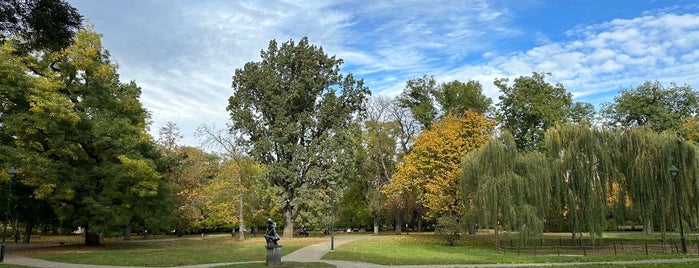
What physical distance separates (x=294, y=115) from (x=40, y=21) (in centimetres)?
2907

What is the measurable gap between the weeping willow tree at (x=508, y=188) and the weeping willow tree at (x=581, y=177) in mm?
972

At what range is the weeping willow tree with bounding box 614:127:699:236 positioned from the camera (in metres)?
23.0

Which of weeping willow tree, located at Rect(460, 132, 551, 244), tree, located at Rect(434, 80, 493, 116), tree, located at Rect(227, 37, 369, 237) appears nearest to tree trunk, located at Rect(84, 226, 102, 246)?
tree, located at Rect(227, 37, 369, 237)

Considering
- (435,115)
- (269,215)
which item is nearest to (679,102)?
(435,115)

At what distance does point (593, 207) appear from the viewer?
24.4 meters

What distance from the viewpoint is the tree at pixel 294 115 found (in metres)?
36.1

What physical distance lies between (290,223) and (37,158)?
750 inches

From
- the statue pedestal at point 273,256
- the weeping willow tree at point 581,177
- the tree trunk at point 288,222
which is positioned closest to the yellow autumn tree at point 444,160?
the weeping willow tree at point 581,177

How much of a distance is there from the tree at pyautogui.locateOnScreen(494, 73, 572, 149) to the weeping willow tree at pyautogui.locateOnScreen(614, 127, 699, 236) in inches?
644

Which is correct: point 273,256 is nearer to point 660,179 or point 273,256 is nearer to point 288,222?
point 660,179

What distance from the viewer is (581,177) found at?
982 inches

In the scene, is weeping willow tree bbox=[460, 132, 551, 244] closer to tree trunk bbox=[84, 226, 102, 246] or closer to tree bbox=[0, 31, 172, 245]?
→ tree bbox=[0, 31, 172, 245]

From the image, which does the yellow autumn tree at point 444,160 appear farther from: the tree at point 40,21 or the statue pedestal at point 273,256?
the tree at point 40,21

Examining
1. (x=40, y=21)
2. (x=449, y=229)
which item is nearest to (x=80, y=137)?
(x=40, y=21)
